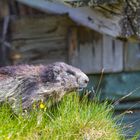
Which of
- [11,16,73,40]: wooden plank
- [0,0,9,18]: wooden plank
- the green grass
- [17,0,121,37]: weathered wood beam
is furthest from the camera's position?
[11,16,73,40]: wooden plank

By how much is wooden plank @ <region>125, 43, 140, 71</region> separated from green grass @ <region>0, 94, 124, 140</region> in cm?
220

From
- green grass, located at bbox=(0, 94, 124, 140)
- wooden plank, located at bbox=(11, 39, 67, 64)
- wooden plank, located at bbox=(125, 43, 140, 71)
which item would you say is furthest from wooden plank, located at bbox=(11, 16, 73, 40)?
green grass, located at bbox=(0, 94, 124, 140)

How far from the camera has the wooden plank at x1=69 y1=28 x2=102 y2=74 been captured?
587 centimetres

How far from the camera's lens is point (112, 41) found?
5.84 meters

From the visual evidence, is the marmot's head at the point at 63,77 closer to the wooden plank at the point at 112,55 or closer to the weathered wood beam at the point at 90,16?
the weathered wood beam at the point at 90,16

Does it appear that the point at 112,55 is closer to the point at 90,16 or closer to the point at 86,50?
the point at 86,50

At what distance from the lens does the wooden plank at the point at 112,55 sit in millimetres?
5867

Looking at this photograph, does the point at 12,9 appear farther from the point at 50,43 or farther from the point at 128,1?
the point at 128,1

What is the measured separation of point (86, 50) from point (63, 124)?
2431 mm

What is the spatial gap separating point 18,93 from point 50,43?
245 cm

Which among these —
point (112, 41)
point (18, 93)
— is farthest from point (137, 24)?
point (112, 41)

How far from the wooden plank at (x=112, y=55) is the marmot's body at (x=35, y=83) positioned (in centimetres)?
228

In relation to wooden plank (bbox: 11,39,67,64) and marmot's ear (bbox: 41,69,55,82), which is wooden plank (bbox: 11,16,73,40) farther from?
marmot's ear (bbox: 41,69,55,82)

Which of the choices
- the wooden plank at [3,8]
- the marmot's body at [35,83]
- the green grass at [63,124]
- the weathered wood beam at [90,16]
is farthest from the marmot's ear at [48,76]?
the wooden plank at [3,8]
